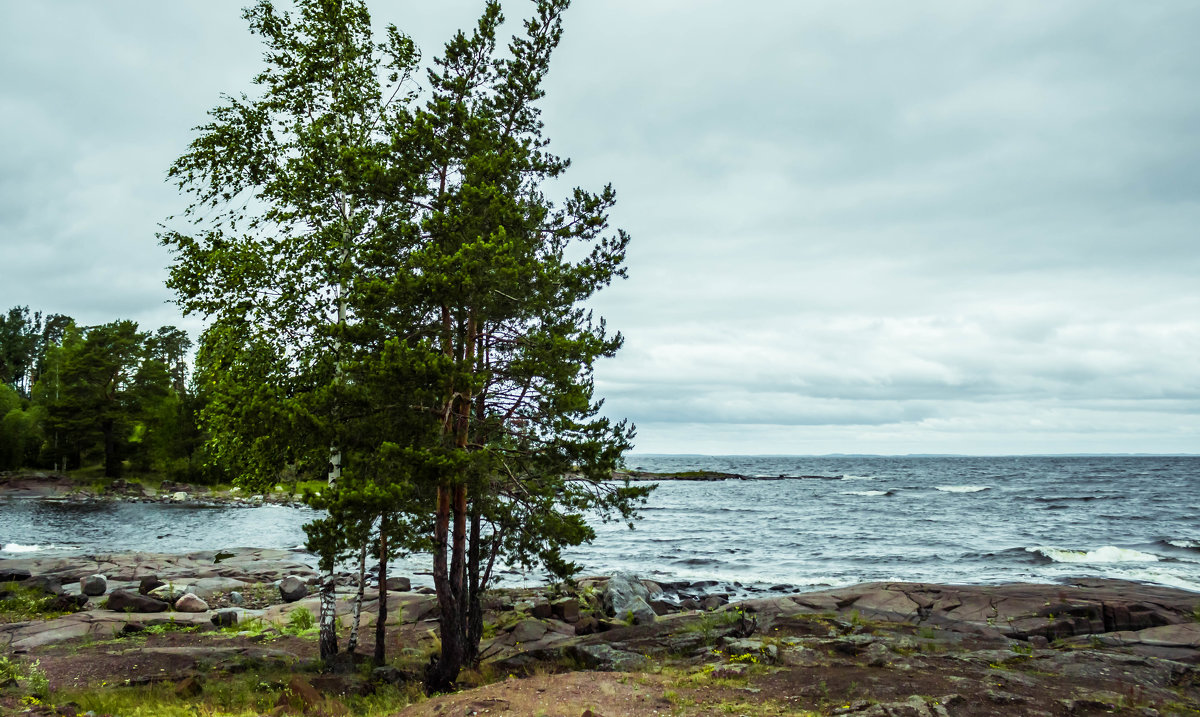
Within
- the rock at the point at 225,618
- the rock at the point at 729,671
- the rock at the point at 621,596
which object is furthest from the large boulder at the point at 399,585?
the rock at the point at 729,671

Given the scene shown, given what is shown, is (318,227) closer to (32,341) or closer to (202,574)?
(202,574)

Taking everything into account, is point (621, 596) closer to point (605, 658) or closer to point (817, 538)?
point (605, 658)

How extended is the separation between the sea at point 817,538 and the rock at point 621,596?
12.5 feet

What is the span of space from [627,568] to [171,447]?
6488 cm

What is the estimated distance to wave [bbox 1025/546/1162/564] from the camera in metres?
31.7

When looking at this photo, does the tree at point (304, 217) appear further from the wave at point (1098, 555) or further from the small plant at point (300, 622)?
the wave at point (1098, 555)

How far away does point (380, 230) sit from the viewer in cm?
1372

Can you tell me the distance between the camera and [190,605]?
20.8 metres

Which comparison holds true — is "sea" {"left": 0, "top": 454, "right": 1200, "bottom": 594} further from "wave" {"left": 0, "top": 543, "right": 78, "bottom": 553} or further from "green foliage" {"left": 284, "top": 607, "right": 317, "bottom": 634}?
"green foliage" {"left": 284, "top": 607, "right": 317, "bottom": 634}

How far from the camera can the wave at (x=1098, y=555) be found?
1248 inches

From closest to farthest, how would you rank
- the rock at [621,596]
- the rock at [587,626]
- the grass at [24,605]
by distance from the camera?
the rock at [587,626] → the grass at [24,605] → the rock at [621,596]

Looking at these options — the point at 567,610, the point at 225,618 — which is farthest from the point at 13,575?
the point at 567,610

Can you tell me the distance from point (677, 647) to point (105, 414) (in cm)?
7344

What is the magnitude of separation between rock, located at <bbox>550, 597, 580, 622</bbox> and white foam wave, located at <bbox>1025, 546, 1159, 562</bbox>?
23.9 meters
